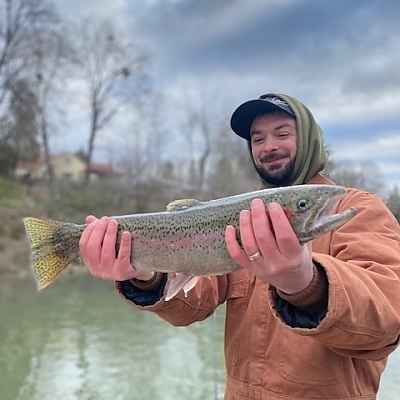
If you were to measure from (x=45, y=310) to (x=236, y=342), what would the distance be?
14.2m

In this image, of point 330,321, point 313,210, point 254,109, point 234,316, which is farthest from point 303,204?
point 254,109

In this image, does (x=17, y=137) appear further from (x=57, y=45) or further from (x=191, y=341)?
(x=191, y=341)

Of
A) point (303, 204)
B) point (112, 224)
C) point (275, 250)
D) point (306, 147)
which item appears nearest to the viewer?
point (275, 250)

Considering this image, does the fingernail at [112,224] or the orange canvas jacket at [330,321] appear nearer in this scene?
the orange canvas jacket at [330,321]

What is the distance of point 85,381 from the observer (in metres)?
9.43

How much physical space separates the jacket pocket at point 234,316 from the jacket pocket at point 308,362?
1.12 feet

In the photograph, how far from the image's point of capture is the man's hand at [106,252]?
8.90 feet

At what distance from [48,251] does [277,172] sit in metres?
1.51

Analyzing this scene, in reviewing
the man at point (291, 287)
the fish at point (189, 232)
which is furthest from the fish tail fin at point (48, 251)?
the man at point (291, 287)

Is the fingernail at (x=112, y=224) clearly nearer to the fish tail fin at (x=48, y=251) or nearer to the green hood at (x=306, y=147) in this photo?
the fish tail fin at (x=48, y=251)

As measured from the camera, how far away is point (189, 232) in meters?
2.65

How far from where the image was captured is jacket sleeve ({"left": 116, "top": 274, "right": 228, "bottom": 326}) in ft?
9.37

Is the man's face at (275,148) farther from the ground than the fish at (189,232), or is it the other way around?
the man's face at (275,148)

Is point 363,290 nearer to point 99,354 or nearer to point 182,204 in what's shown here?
point 182,204
